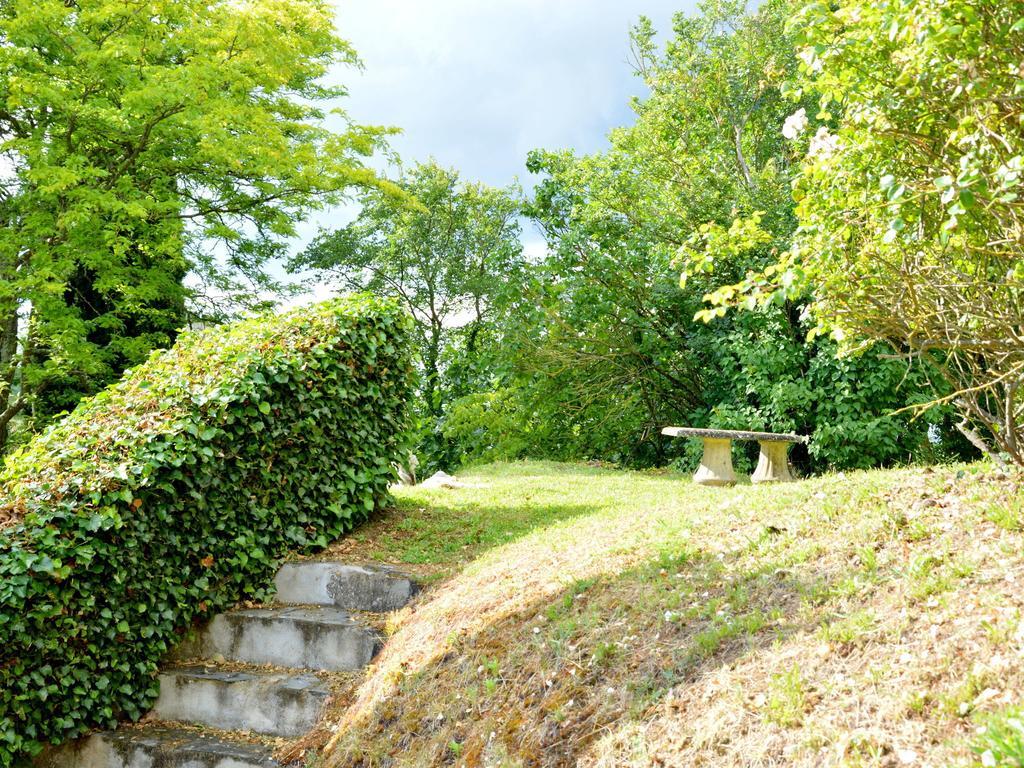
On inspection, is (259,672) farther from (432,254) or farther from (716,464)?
(432,254)

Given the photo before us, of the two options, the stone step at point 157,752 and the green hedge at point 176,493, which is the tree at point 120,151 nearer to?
the green hedge at point 176,493

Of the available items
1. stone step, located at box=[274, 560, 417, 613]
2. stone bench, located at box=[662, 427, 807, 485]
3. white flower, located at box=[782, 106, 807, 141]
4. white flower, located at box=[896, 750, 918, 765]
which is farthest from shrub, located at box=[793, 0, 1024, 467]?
stone bench, located at box=[662, 427, 807, 485]

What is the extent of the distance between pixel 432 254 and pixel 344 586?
18.5 m

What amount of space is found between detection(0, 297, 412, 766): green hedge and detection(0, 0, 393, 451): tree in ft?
17.9

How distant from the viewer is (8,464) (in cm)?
566

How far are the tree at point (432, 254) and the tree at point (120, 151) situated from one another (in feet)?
28.4

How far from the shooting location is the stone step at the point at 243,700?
477 cm

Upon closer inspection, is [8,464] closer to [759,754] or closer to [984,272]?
[759,754]

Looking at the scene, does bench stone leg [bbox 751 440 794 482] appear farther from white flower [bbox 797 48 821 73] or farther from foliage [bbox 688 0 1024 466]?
white flower [bbox 797 48 821 73]

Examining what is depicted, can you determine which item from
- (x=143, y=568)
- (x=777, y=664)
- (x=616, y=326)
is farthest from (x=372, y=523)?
(x=616, y=326)

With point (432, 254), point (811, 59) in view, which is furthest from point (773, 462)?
point (432, 254)

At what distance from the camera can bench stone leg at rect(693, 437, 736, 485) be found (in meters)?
9.62

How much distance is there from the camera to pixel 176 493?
5.36 m

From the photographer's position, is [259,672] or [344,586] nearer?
[259,672]
